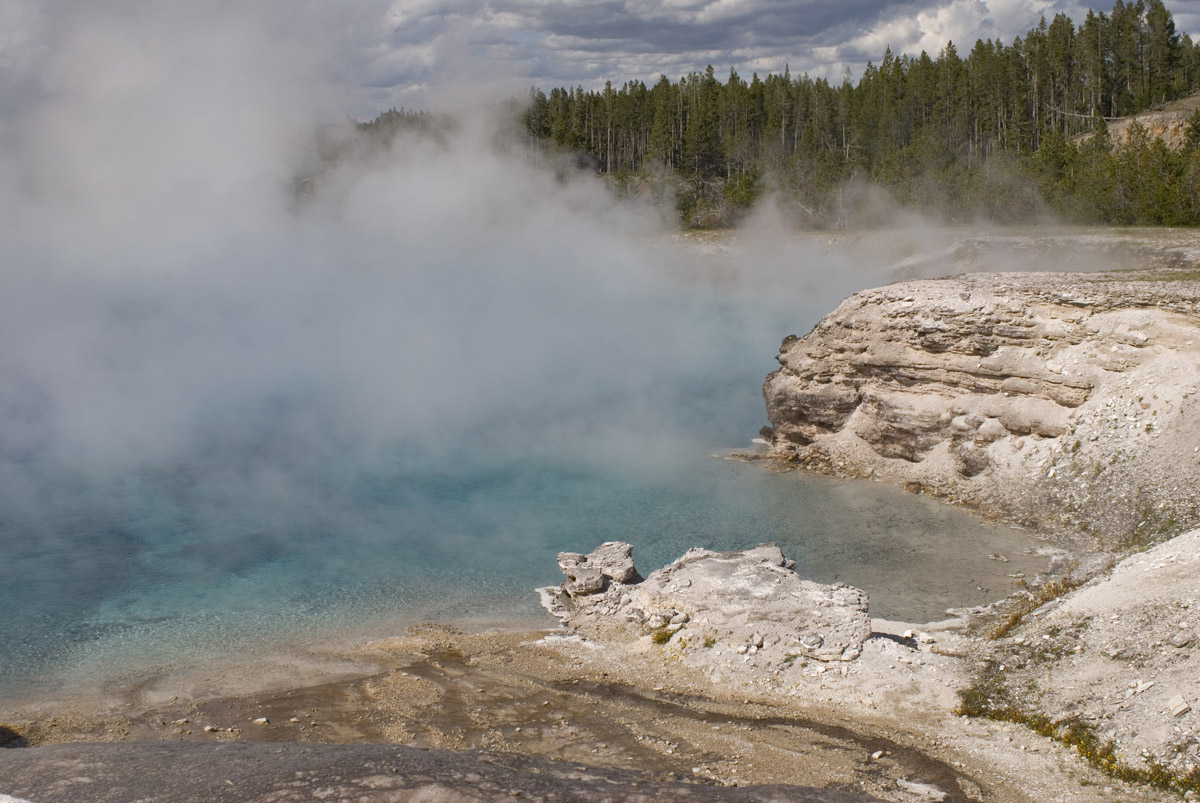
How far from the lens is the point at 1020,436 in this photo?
18.6m

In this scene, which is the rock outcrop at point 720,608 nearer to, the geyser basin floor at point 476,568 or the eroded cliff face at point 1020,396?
the geyser basin floor at point 476,568

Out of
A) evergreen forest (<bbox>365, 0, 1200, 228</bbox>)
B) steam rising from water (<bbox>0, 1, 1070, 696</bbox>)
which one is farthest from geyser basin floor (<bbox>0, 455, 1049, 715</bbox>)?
evergreen forest (<bbox>365, 0, 1200, 228</bbox>)

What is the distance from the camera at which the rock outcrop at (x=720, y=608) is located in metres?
11.9

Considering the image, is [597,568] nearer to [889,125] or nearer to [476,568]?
[476,568]

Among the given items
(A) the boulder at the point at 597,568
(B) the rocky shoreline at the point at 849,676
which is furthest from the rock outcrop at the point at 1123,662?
(A) the boulder at the point at 597,568

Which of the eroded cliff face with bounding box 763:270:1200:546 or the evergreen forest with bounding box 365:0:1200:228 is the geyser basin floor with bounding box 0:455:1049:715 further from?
the evergreen forest with bounding box 365:0:1200:228

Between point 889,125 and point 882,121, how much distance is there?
3.29 feet

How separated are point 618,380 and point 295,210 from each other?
1555cm

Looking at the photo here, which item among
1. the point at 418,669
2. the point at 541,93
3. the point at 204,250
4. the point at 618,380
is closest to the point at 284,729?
the point at 418,669

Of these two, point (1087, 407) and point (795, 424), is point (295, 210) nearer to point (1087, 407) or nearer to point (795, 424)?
point (795, 424)

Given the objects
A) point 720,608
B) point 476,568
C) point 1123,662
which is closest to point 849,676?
point 720,608

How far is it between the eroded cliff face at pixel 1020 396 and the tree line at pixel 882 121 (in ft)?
98.6

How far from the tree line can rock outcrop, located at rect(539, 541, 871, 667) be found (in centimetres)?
3891

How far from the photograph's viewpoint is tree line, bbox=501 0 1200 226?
5441cm
